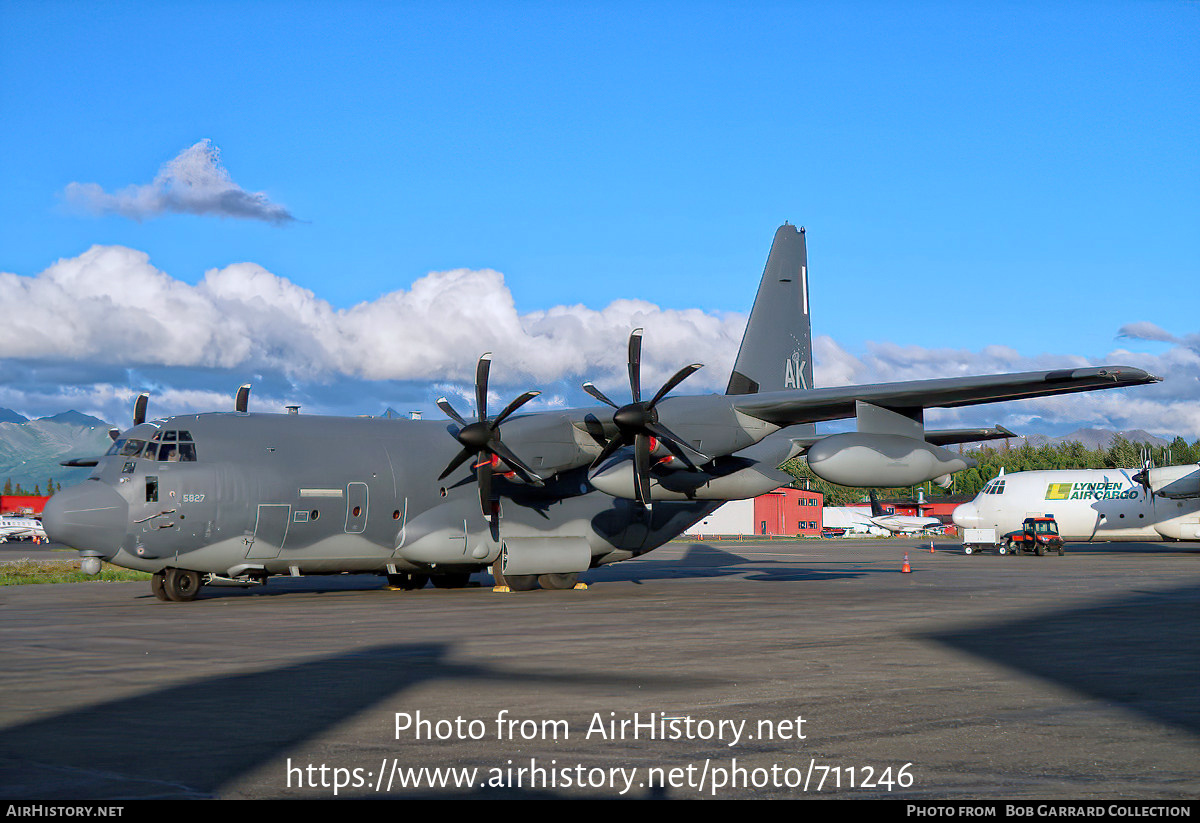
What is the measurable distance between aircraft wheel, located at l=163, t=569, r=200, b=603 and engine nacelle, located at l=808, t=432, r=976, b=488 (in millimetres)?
14256

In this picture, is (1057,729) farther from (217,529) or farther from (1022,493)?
(1022,493)

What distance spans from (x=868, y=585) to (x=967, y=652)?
15.0 m

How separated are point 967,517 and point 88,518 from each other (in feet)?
157

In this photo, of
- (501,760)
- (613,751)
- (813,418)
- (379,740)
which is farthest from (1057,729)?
(813,418)

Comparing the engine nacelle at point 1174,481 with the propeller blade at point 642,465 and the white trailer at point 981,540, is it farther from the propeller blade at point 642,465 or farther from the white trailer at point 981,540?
the propeller blade at point 642,465

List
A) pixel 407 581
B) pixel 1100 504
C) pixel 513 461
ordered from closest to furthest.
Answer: pixel 513 461 → pixel 407 581 → pixel 1100 504

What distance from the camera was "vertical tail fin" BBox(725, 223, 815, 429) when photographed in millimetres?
30828

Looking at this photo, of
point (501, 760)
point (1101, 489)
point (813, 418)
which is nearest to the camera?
point (501, 760)

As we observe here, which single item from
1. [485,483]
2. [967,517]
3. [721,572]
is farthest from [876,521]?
[485,483]

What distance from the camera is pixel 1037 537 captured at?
177 feet

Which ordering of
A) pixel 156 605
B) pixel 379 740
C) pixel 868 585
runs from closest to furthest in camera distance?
pixel 379 740
pixel 156 605
pixel 868 585

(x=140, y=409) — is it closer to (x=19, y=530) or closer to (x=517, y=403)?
(x=517, y=403)

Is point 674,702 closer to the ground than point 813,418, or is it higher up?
closer to the ground

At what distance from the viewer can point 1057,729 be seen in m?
8.84
